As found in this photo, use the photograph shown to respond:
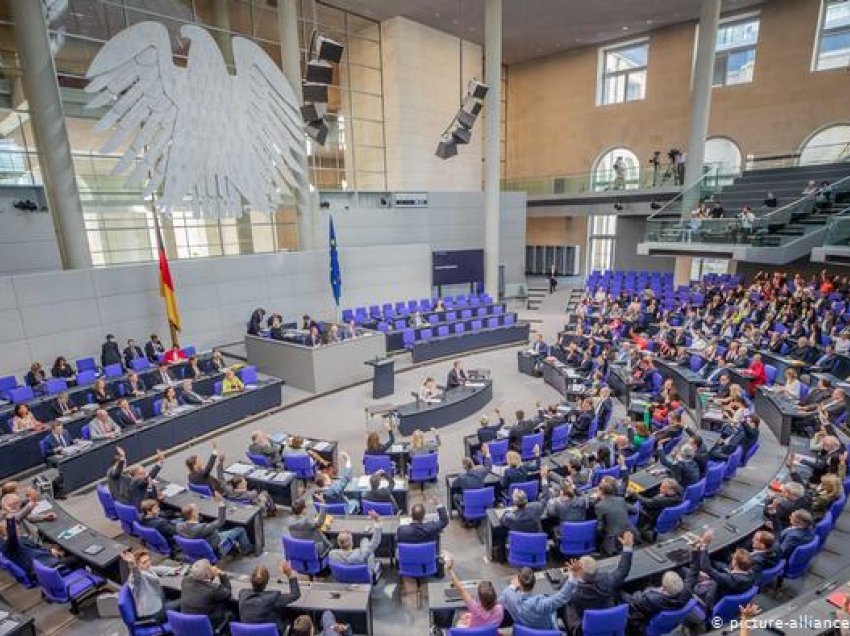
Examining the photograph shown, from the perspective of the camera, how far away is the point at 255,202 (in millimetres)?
16109

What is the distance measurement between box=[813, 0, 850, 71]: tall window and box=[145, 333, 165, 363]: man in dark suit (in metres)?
26.9

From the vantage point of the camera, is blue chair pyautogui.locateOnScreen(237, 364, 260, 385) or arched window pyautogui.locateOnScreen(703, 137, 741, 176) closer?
blue chair pyautogui.locateOnScreen(237, 364, 260, 385)

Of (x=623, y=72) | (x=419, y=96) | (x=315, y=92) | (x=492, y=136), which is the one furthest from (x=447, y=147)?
(x=623, y=72)

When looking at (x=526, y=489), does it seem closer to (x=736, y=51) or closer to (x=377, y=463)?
(x=377, y=463)

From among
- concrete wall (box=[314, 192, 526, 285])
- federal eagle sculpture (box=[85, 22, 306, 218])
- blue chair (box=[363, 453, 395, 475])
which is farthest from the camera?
concrete wall (box=[314, 192, 526, 285])

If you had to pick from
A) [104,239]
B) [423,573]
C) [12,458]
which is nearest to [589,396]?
[423,573]

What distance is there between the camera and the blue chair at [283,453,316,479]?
315 inches

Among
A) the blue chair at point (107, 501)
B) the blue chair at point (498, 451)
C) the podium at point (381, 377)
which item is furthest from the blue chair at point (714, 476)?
the blue chair at point (107, 501)

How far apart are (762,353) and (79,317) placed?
17096 mm

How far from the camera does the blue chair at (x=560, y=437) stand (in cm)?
873

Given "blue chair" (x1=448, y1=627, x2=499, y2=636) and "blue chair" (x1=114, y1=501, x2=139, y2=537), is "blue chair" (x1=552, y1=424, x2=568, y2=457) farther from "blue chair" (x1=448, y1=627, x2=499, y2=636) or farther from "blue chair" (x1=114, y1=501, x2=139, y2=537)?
"blue chair" (x1=114, y1=501, x2=139, y2=537)

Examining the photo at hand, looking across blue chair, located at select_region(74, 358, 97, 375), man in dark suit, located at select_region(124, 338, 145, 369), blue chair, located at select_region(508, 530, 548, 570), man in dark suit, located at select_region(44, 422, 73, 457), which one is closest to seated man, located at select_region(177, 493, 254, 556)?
blue chair, located at select_region(508, 530, 548, 570)

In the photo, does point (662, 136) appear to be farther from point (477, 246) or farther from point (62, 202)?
point (62, 202)

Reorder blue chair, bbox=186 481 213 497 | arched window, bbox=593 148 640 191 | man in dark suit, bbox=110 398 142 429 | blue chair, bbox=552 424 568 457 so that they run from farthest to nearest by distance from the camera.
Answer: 1. arched window, bbox=593 148 640 191
2. man in dark suit, bbox=110 398 142 429
3. blue chair, bbox=552 424 568 457
4. blue chair, bbox=186 481 213 497
